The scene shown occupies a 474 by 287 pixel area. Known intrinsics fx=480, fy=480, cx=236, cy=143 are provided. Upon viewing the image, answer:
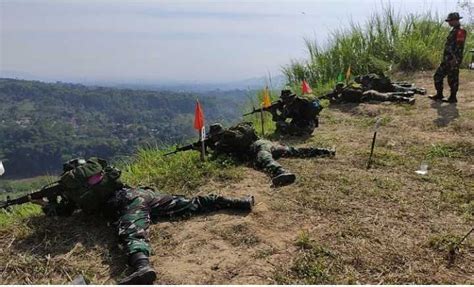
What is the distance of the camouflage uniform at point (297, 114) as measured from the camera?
7.01m

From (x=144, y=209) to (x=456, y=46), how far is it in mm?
6743

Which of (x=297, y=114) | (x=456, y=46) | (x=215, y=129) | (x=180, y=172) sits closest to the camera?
(x=180, y=172)

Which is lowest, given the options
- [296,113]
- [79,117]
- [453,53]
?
[79,117]

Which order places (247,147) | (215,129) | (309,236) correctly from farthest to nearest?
(215,129) → (247,147) → (309,236)

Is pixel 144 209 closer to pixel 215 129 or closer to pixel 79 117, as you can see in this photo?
pixel 215 129

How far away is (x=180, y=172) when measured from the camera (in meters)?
5.63

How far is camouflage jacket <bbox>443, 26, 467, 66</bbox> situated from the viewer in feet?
27.7

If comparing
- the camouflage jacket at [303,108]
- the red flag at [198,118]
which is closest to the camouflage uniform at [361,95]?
the camouflage jacket at [303,108]

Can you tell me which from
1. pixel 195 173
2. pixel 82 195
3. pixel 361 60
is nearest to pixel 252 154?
pixel 195 173

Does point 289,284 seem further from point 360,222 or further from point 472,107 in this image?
point 472,107

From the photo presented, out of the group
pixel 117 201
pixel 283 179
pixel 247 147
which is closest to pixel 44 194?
pixel 117 201

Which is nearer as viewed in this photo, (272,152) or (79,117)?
(272,152)

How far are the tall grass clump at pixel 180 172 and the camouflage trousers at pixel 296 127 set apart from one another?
1564 millimetres

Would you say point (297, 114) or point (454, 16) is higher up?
point (454, 16)
